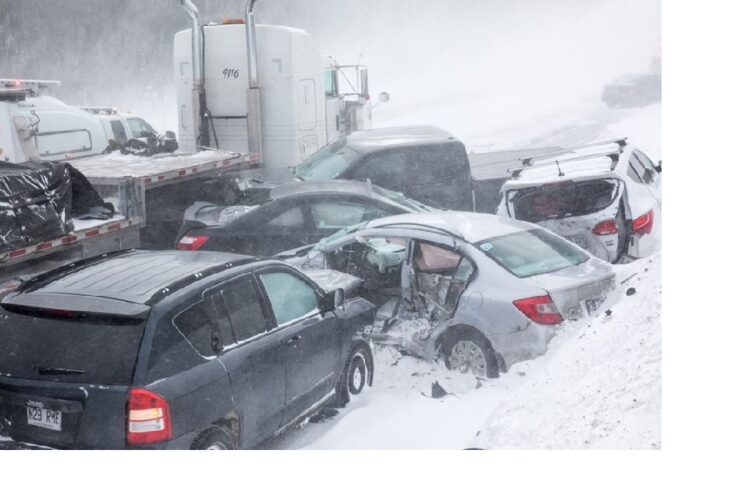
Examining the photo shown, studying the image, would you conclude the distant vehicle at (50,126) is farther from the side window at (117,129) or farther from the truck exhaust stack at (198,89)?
the truck exhaust stack at (198,89)

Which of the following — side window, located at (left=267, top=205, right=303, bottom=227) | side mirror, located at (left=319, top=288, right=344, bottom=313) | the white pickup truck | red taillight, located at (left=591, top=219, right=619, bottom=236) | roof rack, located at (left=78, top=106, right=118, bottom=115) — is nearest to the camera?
side mirror, located at (left=319, top=288, right=344, bottom=313)

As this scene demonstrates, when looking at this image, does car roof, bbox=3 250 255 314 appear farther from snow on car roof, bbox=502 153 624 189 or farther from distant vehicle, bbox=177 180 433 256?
snow on car roof, bbox=502 153 624 189

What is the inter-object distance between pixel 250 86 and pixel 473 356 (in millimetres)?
3998

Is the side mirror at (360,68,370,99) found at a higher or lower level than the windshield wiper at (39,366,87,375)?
higher

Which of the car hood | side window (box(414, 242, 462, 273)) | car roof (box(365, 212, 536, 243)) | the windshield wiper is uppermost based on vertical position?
car roof (box(365, 212, 536, 243))

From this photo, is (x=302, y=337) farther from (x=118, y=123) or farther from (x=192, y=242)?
(x=118, y=123)

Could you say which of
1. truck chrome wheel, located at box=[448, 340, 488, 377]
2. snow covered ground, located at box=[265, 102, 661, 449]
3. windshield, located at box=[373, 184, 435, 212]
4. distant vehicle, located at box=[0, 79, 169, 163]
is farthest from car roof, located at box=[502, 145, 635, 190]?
distant vehicle, located at box=[0, 79, 169, 163]

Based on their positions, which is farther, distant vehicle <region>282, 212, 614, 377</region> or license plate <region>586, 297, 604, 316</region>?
license plate <region>586, 297, 604, 316</region>

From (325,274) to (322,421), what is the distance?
1139mm

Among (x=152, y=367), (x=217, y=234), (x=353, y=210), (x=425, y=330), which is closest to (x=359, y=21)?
(x=353, y=210)

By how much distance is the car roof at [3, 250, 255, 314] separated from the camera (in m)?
3.94

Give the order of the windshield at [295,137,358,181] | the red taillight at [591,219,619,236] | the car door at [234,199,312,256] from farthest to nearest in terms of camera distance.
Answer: the windshield at [295,137,358,181]
the car door at [234,199,312,256]
the red taillight at [591,219,619,236]

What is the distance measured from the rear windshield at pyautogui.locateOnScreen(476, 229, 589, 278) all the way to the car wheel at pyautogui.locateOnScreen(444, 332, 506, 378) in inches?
20.0

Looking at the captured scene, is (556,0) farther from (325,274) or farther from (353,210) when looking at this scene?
(325,274)
